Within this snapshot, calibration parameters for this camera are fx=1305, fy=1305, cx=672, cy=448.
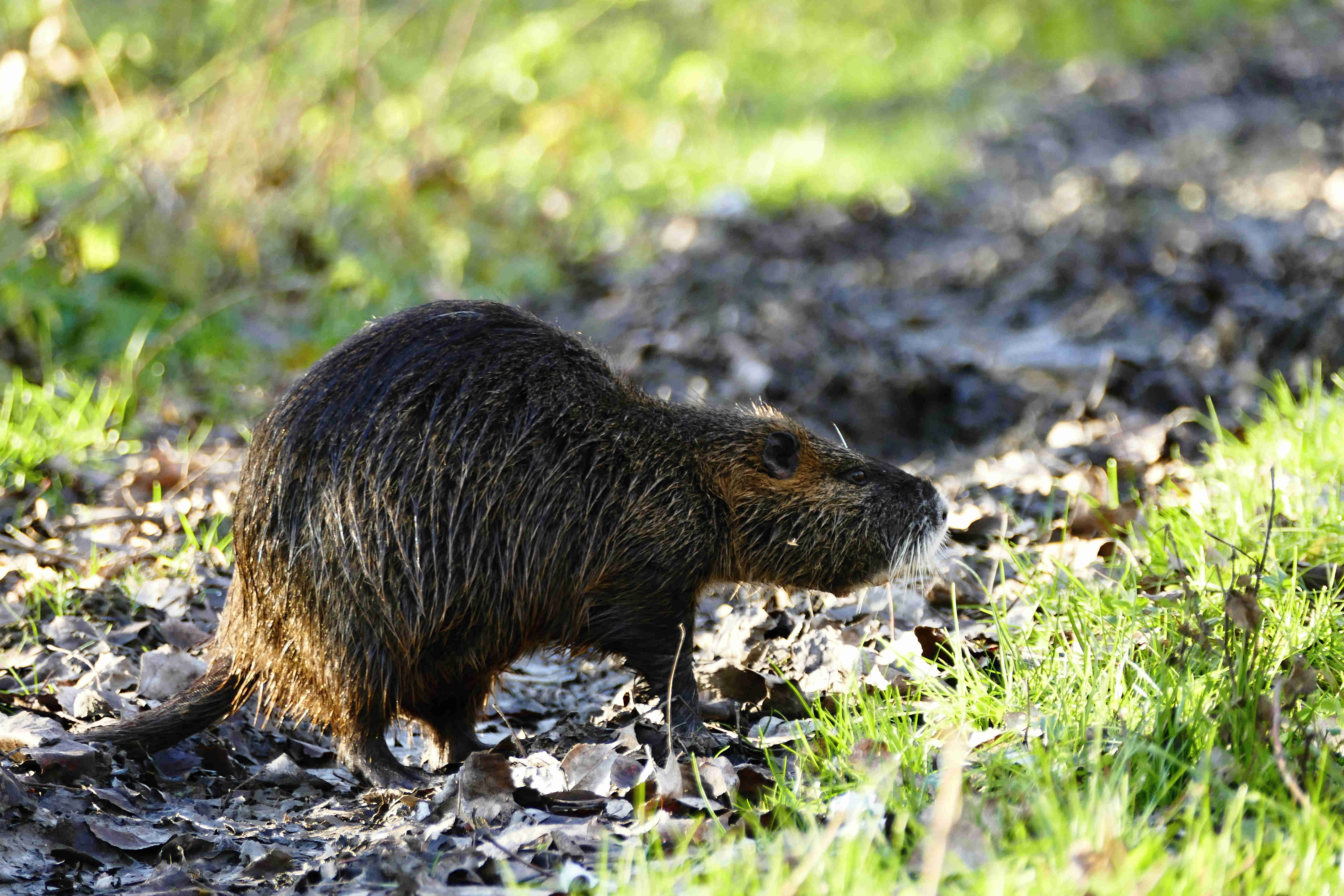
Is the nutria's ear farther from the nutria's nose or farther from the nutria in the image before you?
the nutria's nose

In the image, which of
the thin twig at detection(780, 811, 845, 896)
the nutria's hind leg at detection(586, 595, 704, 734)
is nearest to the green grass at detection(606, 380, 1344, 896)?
the thin twig at detection(780, 811, 845, 896)

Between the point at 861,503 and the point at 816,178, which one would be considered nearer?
the point at 861,503

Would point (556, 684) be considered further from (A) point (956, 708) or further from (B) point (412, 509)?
(A) point (956, 708)

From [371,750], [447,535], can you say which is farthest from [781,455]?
[371,750]

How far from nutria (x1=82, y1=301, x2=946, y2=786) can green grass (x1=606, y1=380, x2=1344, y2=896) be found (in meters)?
0.51

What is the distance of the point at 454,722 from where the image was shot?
105 inches

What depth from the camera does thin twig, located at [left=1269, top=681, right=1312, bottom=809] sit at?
1.60 m

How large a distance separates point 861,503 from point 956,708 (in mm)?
737

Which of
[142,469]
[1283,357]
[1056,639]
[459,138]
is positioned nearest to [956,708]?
[1056,639]

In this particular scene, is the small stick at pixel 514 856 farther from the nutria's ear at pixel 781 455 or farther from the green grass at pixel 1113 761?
the nutria's ear at pixel 781 455

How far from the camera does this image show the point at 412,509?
2.38 meters

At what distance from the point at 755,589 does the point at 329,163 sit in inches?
155

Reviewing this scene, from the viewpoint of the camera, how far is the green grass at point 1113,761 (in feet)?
5.15

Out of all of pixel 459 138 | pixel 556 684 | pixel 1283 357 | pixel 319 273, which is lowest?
pixel 556 684
